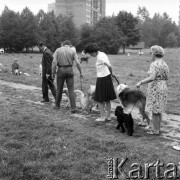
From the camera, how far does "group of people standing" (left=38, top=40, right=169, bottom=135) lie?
6066mm

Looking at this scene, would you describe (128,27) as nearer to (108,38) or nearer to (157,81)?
(108,38)

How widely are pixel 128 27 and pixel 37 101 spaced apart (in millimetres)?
66107

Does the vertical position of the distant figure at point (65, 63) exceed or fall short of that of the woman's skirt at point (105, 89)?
it exceeds it

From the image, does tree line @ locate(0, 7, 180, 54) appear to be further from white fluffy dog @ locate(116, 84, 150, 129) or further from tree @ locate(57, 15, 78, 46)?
white fluffy dog @ locate(116, 84, 150, 129)

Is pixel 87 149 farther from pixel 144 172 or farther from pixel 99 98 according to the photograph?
pixel 99 98

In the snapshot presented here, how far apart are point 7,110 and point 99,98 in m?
2.87

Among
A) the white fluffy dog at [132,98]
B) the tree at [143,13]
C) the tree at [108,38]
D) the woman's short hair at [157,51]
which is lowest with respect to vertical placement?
the white fluffy dog at [132,98]

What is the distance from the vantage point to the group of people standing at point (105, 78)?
6066 millimetres

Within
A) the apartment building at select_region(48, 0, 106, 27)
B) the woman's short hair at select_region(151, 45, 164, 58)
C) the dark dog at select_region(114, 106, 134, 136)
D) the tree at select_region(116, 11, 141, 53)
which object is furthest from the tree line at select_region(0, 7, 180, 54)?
the woman's short hair at select_region(151, 45, 164, 58)

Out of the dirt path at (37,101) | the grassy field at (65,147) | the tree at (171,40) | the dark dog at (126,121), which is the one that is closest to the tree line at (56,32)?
the tree at (171,40)

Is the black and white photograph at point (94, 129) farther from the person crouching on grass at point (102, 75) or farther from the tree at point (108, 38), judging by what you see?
the tree at point (108, 38)

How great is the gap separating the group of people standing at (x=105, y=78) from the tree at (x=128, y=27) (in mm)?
62716

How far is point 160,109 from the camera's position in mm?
6121

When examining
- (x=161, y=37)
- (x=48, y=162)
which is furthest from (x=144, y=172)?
(x=161, y=37)
